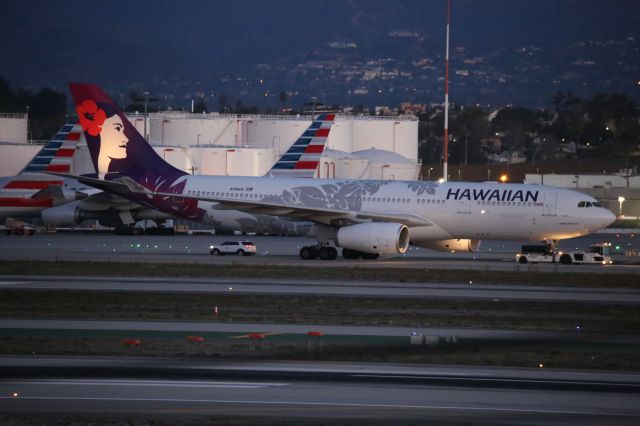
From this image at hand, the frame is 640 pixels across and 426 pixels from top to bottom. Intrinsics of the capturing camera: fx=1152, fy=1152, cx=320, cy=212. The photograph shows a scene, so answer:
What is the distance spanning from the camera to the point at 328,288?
35.0 metres

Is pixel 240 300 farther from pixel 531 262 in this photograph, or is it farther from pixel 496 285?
pixel 531 262

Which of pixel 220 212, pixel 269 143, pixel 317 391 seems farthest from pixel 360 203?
pixel 269 143

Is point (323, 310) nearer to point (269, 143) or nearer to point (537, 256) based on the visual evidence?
point (537, 256)

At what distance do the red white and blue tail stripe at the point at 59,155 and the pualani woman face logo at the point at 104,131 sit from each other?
24372 mm

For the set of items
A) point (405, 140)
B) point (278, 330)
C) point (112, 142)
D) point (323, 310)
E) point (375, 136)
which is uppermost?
point (375, 136)

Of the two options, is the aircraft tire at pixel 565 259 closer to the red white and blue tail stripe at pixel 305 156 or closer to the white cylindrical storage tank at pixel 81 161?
the red white and blue tail stripe at pixel 305 156

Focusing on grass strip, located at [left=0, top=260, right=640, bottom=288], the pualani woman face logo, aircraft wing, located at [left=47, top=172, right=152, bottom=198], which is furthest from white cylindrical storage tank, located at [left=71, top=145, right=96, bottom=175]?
grass strip, located at [left=0, top=260, right=640, bottom=288]

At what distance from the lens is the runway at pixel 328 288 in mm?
33469

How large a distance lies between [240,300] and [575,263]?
19.1 metres

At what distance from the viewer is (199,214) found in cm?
4959

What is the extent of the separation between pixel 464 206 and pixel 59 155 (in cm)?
3845

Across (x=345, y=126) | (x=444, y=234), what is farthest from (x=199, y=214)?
(x=345, y=126)

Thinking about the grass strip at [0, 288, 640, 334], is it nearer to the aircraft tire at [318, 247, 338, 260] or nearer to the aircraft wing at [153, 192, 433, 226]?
the aircraft wing at [153, 192, 433, 226]

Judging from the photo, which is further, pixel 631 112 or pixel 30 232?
pixel 631 112
